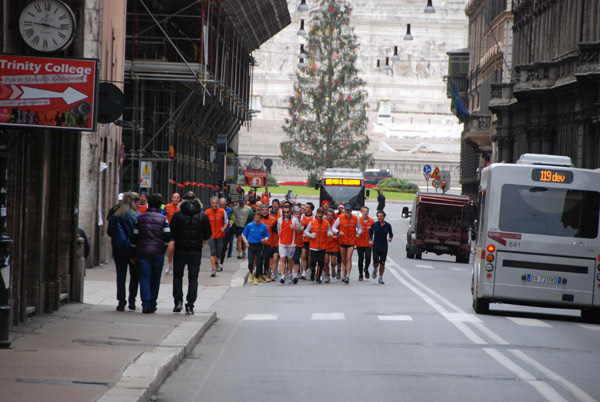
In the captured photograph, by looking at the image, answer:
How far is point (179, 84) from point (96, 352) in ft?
96.7

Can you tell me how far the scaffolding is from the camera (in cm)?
3600

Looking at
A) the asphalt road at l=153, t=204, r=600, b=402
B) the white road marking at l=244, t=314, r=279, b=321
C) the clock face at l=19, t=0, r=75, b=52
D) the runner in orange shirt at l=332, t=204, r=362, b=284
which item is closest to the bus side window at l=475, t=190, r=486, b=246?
the asphalt road at l=153, t=204, r=600, b=402

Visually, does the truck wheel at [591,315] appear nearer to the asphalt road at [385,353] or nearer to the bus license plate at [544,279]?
the asphalt road at [385,353]

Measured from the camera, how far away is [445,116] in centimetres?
12450

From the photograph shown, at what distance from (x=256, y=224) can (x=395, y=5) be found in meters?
103

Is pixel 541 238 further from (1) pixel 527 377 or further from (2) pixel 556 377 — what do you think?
(1) pixel 527 377

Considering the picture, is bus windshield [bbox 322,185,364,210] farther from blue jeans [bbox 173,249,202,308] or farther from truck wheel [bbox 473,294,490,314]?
blue jeans [bbox 173,249,202,308]

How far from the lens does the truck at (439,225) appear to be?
1527 inches

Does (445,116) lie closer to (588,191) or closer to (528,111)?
(528,111)

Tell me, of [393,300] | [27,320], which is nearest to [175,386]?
[27,320]

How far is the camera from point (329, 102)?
9619 cm

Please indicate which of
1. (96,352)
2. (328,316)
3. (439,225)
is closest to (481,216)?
(328,316)

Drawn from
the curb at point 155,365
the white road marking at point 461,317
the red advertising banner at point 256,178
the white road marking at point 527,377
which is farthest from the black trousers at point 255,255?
the red advertising banner at point 256,178

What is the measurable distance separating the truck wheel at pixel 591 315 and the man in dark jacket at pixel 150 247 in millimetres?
6945
